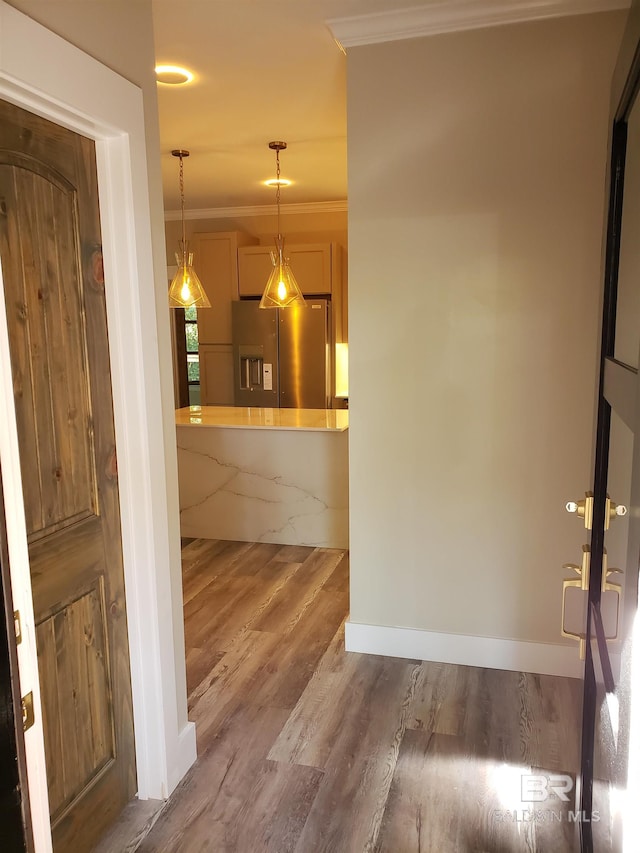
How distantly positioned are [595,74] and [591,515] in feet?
5.85

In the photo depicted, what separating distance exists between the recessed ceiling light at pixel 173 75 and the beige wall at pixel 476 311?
79 centimetres

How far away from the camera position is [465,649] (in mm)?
2814

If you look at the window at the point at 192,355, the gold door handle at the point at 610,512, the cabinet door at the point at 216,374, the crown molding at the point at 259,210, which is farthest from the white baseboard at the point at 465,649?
the crown molding at the point at 259,210

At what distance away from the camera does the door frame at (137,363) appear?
144 centimetres

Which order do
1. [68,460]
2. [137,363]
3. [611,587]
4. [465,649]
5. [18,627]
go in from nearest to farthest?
[18,627] < [611,587] < [68,460] < [137,363] < [465,649]

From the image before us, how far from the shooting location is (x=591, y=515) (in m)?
1.47

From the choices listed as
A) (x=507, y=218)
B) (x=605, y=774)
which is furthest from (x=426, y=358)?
(x=605, y=774)

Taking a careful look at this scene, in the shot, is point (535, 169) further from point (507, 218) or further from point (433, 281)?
point (433, 281)

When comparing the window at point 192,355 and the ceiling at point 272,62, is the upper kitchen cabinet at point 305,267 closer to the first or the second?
the window at point 192,355

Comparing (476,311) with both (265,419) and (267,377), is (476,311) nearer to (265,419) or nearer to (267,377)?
(265,419)

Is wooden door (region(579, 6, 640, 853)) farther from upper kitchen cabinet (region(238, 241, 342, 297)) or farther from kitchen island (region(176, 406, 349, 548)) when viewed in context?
upper kitchen cabinet (region(238, 241, 342, 297))

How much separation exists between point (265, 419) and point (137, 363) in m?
2.72

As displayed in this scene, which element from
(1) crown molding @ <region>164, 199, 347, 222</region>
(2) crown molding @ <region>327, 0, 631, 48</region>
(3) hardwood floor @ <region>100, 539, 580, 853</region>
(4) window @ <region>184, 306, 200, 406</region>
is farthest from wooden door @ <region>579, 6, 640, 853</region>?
(4) window @ <region>184, 306, 200, 406</region>

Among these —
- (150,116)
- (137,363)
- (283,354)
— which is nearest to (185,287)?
(283,354)
